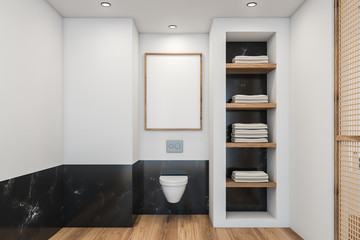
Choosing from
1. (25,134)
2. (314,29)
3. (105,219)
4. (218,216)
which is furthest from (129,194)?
(314,29)

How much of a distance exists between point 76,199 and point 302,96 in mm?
A: 2647

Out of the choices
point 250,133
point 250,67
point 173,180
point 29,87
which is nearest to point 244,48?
point 250,67

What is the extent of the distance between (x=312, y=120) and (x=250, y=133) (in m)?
0.74

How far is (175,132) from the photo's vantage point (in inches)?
138

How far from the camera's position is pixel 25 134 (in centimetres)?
227

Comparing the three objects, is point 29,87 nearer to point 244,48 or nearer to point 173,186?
point 173,186

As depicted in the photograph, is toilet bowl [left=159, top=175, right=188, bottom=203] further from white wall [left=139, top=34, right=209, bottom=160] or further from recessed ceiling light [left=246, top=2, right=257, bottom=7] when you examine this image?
recessed ceiling light [left=246, top=2, right=257, bottom=7]

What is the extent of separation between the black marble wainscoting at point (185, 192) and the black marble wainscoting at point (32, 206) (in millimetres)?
1021

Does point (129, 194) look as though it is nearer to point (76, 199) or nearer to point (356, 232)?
point (76, 199)

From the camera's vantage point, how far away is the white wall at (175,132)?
350 cm

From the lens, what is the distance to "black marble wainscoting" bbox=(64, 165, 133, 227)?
3.00 m

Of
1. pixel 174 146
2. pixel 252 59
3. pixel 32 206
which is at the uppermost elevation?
pixel 252 59

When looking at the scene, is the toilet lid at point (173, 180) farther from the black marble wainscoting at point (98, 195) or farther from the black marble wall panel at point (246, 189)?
the black marble wall panel at point (246, 189)

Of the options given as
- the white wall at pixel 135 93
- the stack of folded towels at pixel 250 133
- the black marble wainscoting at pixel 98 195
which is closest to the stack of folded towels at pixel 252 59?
the stack of folded towels at pixel 250 133
